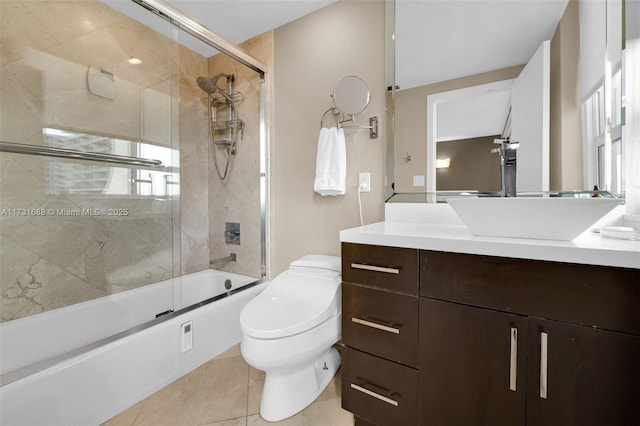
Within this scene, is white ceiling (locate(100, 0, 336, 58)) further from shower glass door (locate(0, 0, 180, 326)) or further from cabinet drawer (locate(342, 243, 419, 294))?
cabinet drawer (locate(342, 243, 419, 294))

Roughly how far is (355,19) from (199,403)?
2.29 metres

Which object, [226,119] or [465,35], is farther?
[226,119]

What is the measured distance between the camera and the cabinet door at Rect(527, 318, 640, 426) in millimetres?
686

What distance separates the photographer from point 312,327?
3.83ft

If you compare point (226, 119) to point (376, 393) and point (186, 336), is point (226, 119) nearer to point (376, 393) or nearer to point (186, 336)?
point (186, 336)

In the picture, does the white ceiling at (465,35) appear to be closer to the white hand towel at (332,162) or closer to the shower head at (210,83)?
the white hand towel at (332,162)

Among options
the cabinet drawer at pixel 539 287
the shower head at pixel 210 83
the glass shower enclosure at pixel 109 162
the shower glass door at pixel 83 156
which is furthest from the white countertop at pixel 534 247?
the shower head at pixel 210 83

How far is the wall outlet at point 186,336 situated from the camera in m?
1.51

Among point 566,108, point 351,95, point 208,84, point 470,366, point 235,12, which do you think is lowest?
point 470,366

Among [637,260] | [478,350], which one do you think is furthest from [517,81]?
[478,350]

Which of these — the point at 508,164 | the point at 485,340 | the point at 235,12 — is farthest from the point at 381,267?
the point at 235,12

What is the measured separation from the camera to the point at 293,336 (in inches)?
44.2

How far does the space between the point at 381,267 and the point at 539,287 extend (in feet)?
1.54

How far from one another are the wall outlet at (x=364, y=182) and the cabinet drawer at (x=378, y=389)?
0.91 meters
